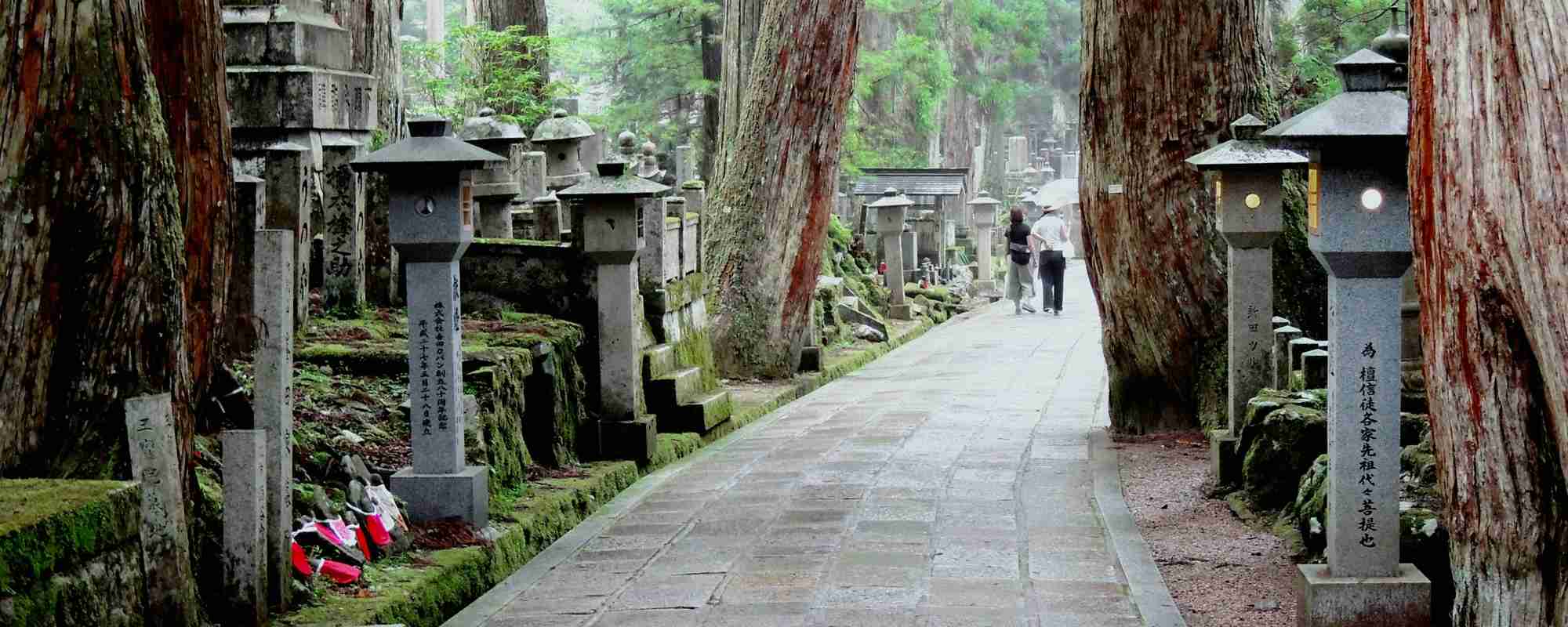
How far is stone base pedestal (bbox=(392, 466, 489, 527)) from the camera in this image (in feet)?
23.4

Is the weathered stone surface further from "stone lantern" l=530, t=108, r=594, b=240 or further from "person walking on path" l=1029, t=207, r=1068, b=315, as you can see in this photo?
"person walking on path" l=1029, t=207, r=1068, b=315

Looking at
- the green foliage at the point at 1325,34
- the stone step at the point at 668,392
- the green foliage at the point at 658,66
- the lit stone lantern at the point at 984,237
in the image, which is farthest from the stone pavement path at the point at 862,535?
the lit stone lantern at the point at 984,237

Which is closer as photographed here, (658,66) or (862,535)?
(862,535)

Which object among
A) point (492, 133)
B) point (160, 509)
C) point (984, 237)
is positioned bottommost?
point (160, 509)

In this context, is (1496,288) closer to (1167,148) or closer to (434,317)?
(434,317)

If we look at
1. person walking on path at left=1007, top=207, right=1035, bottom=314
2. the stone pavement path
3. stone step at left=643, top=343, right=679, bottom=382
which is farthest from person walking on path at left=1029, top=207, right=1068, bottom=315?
stone step at left=643, top=343, right=679, bottom=382

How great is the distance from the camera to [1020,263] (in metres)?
24.9

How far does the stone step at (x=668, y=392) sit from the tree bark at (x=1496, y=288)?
21.6 feet

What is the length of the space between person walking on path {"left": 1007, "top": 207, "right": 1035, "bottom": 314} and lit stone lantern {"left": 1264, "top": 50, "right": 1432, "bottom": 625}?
1817 centimetres

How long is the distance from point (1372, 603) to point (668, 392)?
20.4ft

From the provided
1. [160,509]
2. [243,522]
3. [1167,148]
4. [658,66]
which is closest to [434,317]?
[243,522]

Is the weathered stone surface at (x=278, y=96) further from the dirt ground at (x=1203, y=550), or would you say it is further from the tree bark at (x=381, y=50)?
the dirt ground at (x=1203, y=550)

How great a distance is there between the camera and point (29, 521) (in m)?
3.94

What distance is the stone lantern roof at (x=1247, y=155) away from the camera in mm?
8469
